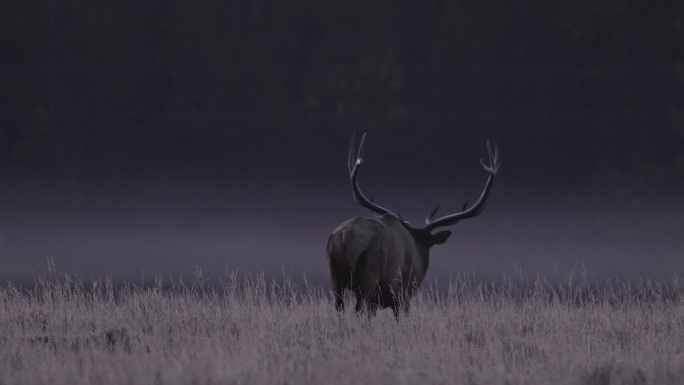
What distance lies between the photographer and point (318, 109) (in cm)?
4541

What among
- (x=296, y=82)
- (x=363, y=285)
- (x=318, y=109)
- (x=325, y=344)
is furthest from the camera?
(x=296, y=82)

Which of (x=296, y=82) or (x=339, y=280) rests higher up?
(x=296, y=82)

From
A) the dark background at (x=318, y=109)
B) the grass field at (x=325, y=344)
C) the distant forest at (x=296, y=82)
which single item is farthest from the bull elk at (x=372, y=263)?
the distant forest at (x=296, y=82)

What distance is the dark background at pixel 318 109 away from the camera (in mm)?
43906

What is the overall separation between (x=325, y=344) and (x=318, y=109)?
37.1m

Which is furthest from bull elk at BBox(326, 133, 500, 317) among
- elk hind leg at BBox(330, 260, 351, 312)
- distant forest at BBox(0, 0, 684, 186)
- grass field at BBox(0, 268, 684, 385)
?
distant forest at BBox(0, 0, 684, 186)

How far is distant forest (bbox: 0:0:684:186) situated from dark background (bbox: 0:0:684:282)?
0.07m

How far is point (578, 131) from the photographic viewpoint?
148 feet

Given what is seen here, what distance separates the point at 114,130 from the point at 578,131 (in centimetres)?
1687

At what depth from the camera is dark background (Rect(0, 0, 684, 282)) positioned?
43.9m

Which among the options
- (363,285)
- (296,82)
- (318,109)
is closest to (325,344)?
(363,285)

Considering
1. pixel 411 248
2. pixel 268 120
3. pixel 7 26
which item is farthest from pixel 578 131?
pixel 411 248

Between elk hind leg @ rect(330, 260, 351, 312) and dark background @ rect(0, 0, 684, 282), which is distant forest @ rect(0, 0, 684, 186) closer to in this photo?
dark background @ rect(0, 0, 684, 282)

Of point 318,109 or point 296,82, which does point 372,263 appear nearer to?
point 318,109
